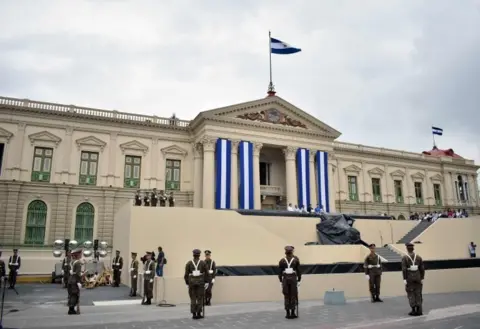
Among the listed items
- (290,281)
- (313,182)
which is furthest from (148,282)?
(313,182)

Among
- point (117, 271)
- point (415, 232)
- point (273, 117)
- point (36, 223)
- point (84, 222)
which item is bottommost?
point (117, 271)

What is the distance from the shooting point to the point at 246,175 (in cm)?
3070

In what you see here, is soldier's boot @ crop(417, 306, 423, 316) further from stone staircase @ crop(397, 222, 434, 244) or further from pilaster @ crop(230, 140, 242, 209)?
pilaster @ crop(230, 140, 242, 209)

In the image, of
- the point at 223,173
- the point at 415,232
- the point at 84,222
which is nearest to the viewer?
the point at 415,232

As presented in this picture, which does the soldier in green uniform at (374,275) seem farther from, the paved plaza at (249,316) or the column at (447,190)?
the column at (447,190)

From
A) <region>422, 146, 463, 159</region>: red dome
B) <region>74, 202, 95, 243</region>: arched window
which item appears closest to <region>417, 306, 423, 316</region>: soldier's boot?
→ <region>74, 202, 95, 243</region>: arched window

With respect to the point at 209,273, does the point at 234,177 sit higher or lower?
higher

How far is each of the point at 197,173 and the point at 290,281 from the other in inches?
893

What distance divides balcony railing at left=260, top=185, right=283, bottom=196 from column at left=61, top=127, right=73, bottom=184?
51.6 feet

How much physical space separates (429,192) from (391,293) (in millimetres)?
33665

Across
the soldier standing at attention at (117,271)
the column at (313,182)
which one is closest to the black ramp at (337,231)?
the column at (313,182)

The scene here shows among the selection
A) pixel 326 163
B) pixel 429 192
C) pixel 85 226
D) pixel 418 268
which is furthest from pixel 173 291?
pixel 429 192

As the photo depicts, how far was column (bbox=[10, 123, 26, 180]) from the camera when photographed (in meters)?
27.4

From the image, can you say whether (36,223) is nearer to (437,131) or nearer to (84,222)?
(84,222)
